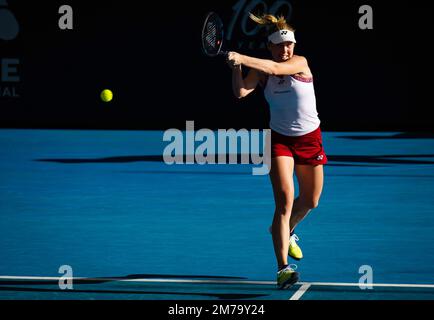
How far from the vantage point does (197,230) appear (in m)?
9.41

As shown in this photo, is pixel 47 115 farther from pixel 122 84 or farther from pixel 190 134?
pixel 190 134

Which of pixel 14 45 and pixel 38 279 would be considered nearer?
pixel 38 279

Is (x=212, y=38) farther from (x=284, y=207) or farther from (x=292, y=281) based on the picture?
(x=292, y=281)

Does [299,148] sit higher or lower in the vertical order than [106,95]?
higher

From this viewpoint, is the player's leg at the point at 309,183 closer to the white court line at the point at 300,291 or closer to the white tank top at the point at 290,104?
the white tank top at the point at 290,104

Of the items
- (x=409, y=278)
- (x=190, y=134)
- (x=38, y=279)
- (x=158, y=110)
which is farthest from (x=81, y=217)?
(x=158, y=110)

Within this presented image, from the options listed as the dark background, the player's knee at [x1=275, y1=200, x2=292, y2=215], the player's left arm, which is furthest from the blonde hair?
the dark background

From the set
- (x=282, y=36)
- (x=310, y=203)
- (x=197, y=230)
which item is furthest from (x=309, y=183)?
(x=197, y=230)

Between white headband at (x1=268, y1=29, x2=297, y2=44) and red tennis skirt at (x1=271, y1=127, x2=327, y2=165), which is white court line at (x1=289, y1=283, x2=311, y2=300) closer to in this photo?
red tennis skirt at (x1=271, y1=127, x2=327, y2=165)

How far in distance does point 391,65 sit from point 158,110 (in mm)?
5144

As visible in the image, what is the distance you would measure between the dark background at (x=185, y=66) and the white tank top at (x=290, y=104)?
16.1m

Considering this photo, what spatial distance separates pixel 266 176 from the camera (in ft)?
46.7

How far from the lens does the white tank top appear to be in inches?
283

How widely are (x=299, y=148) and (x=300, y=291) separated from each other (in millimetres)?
997
